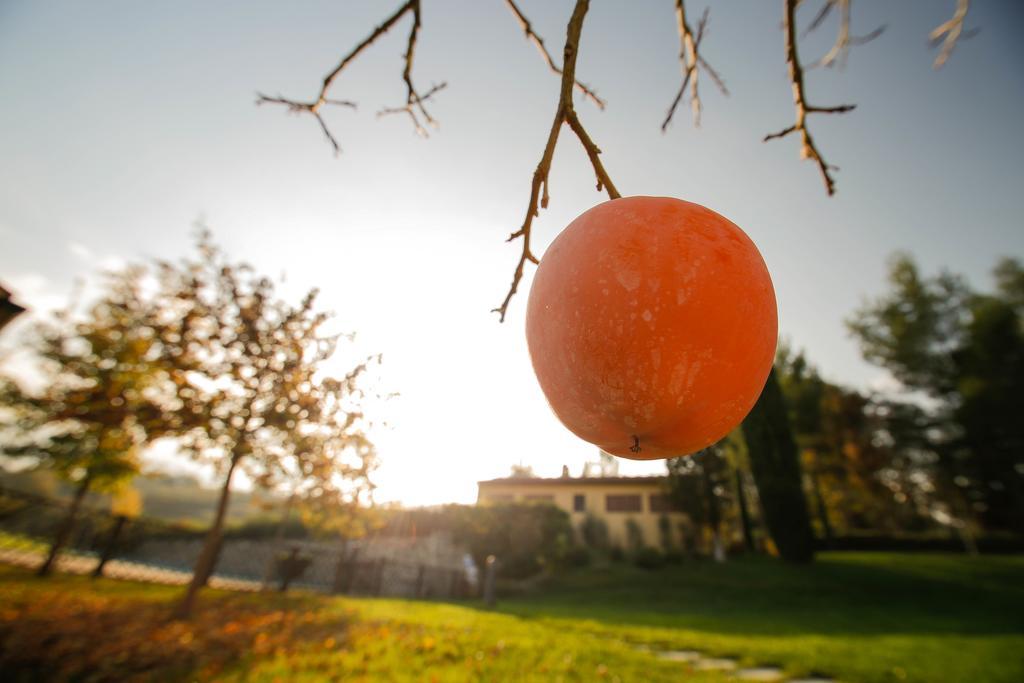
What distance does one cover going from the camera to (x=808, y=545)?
19.1 meters

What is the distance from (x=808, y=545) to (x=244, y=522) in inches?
1086

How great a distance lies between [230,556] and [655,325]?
24.9 m

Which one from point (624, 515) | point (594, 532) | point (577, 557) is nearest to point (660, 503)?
point (624, 515)

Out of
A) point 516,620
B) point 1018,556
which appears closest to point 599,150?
point 516,620

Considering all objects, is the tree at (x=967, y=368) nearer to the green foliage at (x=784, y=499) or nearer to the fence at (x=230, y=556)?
the green foliage at (x=784, y=499)

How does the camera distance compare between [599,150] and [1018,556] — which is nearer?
[599,150]

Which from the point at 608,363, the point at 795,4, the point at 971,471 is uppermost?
the point at 971,471

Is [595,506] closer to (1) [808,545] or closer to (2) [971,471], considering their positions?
(1) [808,545]

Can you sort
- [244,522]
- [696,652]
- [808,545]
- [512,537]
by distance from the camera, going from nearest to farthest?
[696,652] → [512,537] → [808,545] → [244,522]

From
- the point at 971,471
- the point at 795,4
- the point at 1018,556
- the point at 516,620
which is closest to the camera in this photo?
the point at 795,4

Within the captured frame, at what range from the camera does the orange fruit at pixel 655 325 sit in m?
0.97

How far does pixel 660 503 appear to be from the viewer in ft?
76.0

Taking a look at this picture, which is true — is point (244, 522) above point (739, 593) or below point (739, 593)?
above

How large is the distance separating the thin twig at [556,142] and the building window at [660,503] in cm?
2403
